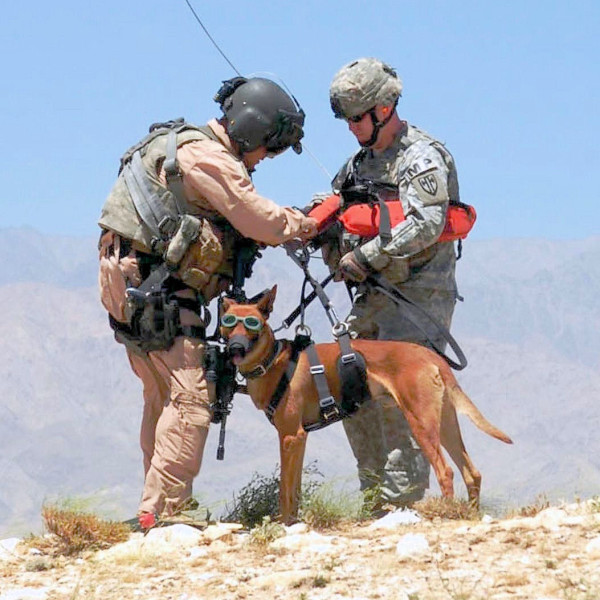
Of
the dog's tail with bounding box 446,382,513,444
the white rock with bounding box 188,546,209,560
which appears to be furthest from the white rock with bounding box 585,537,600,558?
the white rock with bounding box 188,546,209,560

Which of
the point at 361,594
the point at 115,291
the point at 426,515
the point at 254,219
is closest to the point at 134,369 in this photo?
the point at 115,291

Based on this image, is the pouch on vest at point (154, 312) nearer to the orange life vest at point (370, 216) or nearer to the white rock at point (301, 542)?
the orange life vest at point (370, 216)

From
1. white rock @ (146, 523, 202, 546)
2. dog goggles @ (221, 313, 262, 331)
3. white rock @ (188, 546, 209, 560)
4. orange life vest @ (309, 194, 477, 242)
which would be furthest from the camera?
orange life vest @ (309, 194, 477, 242)

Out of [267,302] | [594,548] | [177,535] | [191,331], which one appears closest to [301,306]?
[267,302]

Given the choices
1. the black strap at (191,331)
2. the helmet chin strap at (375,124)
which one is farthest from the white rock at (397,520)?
the helmet chin strap at (375,124)

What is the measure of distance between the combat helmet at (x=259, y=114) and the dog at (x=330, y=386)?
1.13 meters

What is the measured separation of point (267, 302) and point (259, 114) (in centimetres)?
135

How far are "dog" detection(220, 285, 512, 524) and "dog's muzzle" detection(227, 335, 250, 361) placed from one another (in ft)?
0.06

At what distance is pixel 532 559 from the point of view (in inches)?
300

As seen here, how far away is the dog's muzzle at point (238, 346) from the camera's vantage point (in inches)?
371

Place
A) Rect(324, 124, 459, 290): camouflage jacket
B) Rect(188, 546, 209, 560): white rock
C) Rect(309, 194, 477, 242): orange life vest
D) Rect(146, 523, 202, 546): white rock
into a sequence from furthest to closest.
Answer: Rect(309, 194, 477, 242): orange life vest
Rect(324, 124, 459, 290): camouflage jacket
Rect(146, 523, 202, 546): white rock
Rect(188, 546, 209, 560): white rock

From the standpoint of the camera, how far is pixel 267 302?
385 inches

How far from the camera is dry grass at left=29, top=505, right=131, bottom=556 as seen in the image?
9.20 m

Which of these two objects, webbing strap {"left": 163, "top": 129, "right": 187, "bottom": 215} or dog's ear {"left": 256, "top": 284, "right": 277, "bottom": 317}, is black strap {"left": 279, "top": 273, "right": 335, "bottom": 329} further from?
webbing strap {"left": 163, "top": 129, "right": 187, "bottom": 215}
